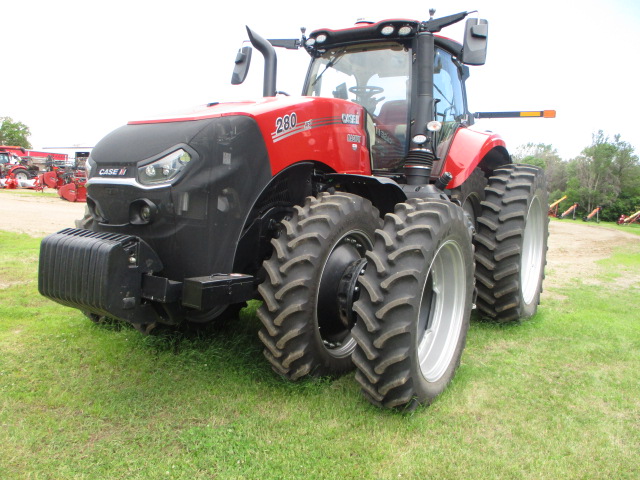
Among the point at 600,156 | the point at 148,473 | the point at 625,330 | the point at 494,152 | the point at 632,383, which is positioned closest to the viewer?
the point at 148,473

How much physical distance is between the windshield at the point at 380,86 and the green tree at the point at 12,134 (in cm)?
7531

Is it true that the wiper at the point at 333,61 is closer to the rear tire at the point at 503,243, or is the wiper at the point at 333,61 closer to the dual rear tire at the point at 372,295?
the dual rear tire at the point at 372,295

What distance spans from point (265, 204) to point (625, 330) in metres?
3.79

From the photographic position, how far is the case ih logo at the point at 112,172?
9.68 feet

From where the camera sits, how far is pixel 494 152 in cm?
565

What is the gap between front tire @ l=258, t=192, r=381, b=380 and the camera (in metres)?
3.06

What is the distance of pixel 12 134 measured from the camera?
6862 cm

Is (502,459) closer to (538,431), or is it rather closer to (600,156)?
(538,431)

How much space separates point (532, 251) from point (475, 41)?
291 cm

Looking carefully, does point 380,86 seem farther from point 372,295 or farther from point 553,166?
point 553,166

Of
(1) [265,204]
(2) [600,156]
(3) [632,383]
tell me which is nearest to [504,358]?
(3) [632,383]

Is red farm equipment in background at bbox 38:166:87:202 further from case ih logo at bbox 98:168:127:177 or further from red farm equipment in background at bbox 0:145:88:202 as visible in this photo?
case ih logo at bbox 98:168:127:177

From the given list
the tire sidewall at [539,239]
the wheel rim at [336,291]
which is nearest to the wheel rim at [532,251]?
the tire sidewall at [539,239]

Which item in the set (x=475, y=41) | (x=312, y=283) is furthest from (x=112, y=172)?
(x=475, y=41)
